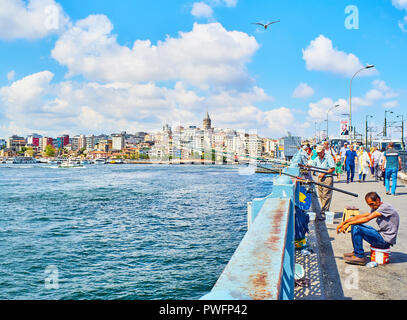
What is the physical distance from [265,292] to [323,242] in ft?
14.9

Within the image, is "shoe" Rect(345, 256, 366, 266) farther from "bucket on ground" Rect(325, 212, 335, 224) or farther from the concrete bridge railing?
"bucket on ground" Rect(325, 212, 335, 224)

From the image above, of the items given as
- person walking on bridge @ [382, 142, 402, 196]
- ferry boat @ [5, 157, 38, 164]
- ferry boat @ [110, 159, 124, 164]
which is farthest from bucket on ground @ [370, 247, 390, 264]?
ferry boat @ [5, 157, 38, 164]

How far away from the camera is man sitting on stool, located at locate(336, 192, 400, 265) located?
472 centimetres

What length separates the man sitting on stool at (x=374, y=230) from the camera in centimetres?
472

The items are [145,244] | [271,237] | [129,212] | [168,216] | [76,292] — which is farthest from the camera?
[129,212]

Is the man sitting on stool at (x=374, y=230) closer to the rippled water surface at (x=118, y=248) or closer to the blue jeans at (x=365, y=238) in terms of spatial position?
the blue jeans at (x=365, y=238)

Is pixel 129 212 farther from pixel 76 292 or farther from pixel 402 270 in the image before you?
pixel 402 270

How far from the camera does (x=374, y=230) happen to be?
479cm

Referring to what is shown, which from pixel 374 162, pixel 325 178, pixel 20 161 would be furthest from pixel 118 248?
pixel 20 161

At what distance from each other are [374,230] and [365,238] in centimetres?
16

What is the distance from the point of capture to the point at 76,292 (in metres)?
12.2

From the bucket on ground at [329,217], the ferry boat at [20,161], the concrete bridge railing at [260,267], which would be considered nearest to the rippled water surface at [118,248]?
the bucket on ground at [329,217]

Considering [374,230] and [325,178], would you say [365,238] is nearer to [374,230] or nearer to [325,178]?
[374,230]
